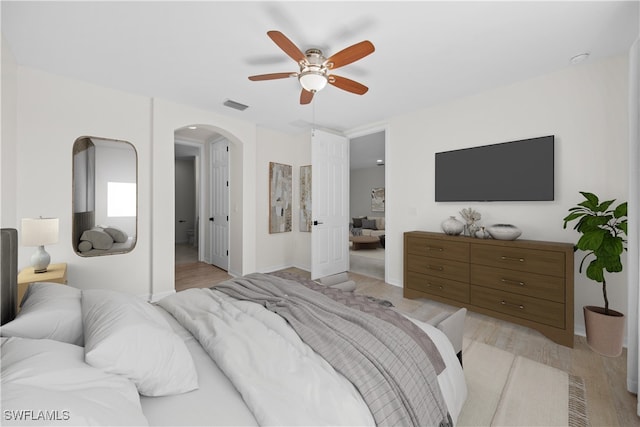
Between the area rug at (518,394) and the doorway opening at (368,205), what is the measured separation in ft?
7.75

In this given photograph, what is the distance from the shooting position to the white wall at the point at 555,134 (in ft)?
7.79

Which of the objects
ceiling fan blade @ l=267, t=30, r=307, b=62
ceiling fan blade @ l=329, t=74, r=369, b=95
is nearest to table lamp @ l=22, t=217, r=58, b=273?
ceiling fan blade @ l=267, t=30, r=307, b=62

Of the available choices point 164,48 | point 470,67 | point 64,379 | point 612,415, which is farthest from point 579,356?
point 164,48

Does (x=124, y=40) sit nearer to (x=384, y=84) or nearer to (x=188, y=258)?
(x=384, y=84)

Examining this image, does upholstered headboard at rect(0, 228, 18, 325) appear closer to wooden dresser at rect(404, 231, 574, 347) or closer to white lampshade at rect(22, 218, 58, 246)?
white lampshade at rect(22, 218, 58, 246)

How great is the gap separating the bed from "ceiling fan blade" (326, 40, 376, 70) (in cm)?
169

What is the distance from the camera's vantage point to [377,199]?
876 cm

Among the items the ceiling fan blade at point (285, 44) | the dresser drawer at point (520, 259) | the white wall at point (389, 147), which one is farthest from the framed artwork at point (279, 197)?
the dresser drawer at point (520, 259)

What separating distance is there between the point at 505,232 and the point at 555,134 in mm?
1098

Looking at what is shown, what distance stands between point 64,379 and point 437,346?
1.49 meters

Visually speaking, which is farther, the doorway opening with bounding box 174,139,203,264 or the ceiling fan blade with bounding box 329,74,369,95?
the doorway opening with bounding box 174,139,203,264

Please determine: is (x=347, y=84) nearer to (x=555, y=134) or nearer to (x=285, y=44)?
(x=285, y=44)

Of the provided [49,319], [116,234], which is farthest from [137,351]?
[116,234]

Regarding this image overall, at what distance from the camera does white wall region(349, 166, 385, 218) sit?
882 centimetres
